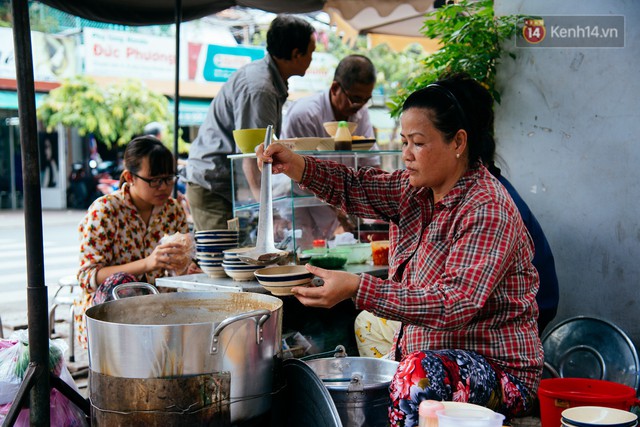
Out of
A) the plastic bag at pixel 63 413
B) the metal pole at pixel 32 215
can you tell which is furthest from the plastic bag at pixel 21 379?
the metal pole at pixel 32 215

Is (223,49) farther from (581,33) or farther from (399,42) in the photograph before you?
(581,33)

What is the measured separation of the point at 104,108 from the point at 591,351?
15.4 metres

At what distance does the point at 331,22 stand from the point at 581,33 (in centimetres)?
326

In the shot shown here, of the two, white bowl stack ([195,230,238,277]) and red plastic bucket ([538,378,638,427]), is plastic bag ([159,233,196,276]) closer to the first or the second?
white bowl stack ([195,230,238,277])

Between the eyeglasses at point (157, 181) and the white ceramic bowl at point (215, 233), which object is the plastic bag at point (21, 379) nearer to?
the white ceramic bowl at point (215, 233)

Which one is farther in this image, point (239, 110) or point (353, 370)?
point (239, 110)

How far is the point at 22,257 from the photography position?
10664mm

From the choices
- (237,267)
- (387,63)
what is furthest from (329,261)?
(387,63)

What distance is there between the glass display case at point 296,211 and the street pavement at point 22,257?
2.29 m

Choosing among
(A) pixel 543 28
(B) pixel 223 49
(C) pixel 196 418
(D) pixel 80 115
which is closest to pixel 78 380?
(C) pixel 196 418

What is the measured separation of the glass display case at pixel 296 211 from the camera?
3463 millimetres

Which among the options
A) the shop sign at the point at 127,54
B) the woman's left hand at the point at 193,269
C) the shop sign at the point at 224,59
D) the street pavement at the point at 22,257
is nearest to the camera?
the woman's left hand at the point at 193,269

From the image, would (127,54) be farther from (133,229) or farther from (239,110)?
(133,229)

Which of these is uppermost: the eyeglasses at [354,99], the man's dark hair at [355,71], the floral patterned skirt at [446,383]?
the man's dark hair at [355,71]
